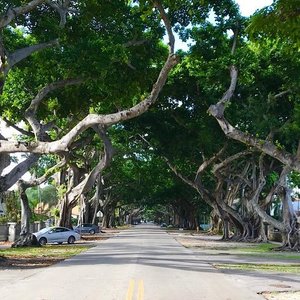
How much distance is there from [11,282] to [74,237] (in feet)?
76.3

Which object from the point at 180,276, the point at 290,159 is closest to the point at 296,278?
the point at 180,276

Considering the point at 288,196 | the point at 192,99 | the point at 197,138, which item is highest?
the point at 192,99

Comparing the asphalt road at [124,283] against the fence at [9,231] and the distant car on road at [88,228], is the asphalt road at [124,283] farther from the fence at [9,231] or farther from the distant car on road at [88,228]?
the distant car on road at [88,228]

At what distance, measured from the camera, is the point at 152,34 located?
20719 mm

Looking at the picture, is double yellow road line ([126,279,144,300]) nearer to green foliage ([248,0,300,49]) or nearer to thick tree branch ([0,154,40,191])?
green foliage ([248,0,300,49])

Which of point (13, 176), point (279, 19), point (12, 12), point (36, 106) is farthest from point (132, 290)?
point (36, 106)

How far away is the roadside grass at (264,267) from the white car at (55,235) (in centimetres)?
1763

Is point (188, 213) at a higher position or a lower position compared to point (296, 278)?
higher

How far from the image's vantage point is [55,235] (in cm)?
3509

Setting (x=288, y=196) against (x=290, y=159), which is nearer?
(x=290, y=159)

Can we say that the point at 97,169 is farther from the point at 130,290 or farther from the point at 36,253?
the point at 130,290

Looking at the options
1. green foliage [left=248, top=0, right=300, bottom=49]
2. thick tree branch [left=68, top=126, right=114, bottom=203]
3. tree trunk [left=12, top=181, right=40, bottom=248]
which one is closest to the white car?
thick tree branch [left=68, top=126, right=114, bottom=203]

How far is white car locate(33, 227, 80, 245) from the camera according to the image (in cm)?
3428

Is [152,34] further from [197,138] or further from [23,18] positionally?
[197,138]
